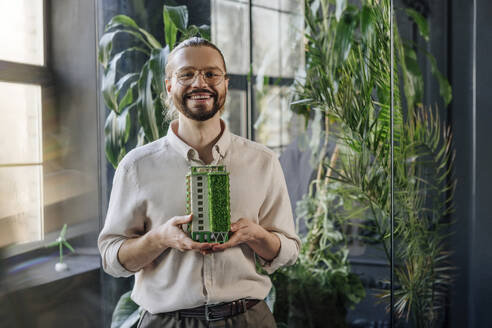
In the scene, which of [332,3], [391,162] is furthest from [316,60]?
[391,162]

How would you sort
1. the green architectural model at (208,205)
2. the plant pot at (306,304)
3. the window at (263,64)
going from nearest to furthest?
the green architectural model at (208,205)
the window at (263,64)
the plant pot at (306,304)

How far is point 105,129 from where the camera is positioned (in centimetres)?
184

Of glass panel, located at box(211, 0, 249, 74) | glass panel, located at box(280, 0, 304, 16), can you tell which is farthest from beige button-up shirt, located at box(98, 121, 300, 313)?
glass panel, located at box(280, 0, 304, 16)

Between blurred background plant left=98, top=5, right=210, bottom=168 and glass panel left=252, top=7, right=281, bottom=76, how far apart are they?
9.1 inches

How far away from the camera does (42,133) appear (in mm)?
1595

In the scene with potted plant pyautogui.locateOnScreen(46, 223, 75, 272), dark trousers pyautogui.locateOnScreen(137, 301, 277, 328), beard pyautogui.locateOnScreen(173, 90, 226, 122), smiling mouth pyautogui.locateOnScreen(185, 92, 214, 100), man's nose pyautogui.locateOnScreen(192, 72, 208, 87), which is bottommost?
dark trousers pyautogui.locateOnScreen(137, 301, 277, 328)

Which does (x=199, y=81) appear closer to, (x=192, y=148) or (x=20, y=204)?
(x=192, y=148)

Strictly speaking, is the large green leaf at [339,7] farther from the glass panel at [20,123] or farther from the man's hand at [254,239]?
the glass panel at [20,123]

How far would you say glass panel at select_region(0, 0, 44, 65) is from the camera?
1.50 metres

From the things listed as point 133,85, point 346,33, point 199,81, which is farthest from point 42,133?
point 346,33

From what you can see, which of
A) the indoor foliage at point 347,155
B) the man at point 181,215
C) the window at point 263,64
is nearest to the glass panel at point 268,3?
the window at point 263,64

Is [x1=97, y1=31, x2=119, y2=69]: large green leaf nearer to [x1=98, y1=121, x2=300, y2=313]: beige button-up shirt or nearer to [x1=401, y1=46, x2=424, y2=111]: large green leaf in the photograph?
[x1=98, y1=121, x2=300, y2=313]: beige button-up shirt

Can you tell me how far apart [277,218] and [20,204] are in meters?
0.76

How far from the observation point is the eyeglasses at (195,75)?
136 centimetres
